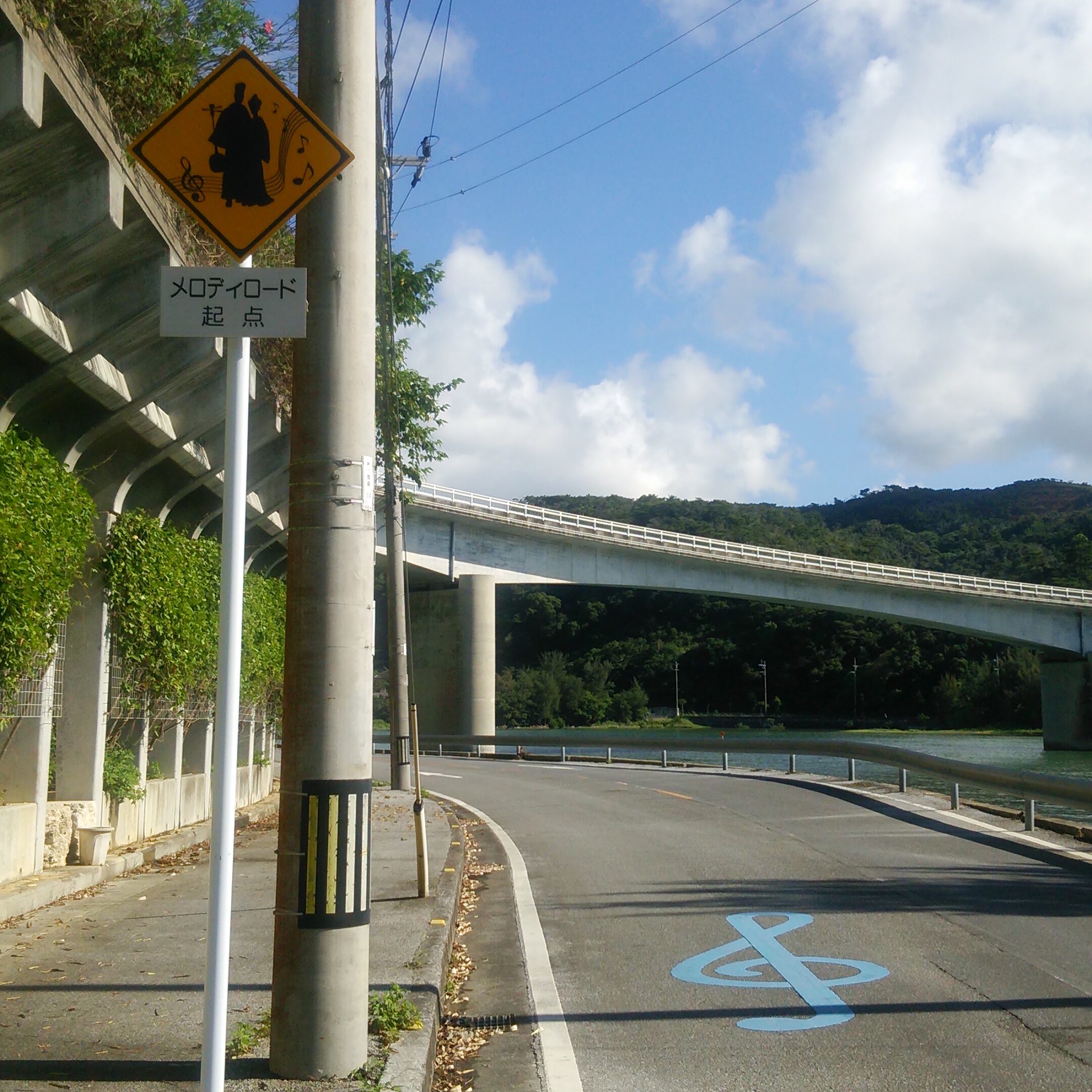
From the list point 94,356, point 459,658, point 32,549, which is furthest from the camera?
point 459,658

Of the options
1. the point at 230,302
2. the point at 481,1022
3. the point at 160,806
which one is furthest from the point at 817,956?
the point at 160,806

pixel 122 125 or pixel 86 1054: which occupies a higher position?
pixel 122 125

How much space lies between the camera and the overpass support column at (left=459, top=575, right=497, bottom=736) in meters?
44.0

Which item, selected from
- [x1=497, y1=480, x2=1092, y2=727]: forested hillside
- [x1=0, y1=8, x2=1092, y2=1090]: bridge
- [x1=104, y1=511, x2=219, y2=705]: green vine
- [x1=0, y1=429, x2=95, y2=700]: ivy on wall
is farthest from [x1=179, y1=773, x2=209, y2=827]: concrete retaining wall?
[x1=497, y1=480, x2=1092, y2=727]: forested hillside

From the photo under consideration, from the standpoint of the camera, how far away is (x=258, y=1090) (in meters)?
4.43

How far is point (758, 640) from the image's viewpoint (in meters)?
98.8

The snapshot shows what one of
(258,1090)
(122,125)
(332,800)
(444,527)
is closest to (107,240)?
(122,125)

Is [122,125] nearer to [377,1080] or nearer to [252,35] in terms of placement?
[252,35]

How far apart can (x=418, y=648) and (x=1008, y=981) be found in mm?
41148

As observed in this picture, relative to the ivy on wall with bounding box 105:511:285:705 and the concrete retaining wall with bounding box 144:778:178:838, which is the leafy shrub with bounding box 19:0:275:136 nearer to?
the ivy on wall with bounding box 105:511:285:705

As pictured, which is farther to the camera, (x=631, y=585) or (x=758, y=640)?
(x=758, y=640)

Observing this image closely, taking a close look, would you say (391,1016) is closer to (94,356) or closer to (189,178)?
(189,178)

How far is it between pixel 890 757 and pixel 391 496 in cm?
1042

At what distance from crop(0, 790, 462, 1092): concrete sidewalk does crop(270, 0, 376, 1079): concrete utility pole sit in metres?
0.36
